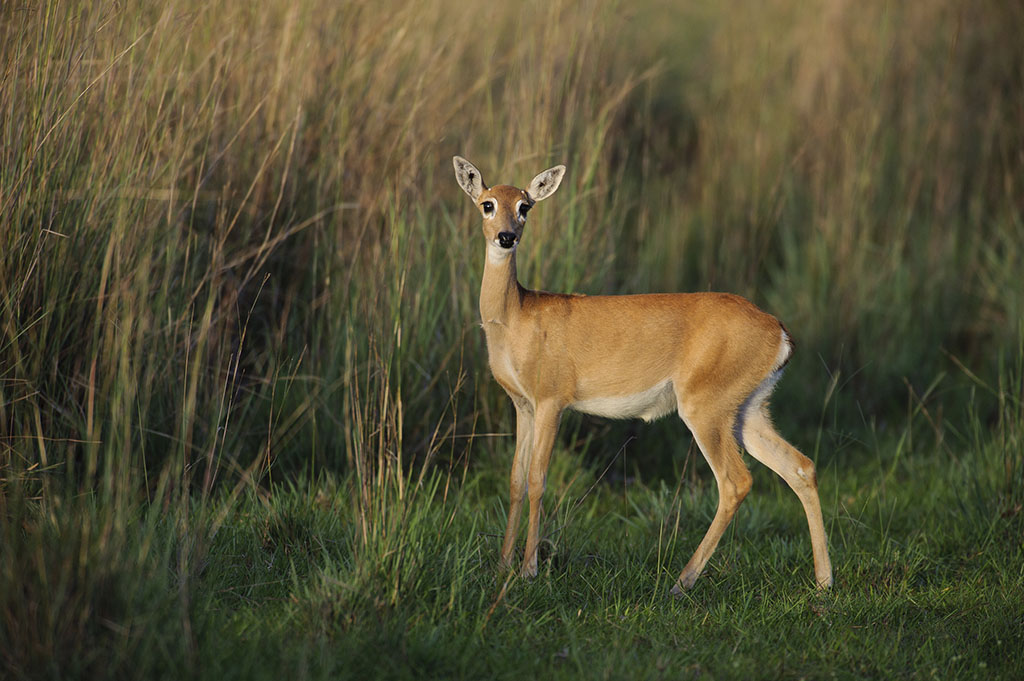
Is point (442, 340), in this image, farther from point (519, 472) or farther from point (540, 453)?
point (540, 453)

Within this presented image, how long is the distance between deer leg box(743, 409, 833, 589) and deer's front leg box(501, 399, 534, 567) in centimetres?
104

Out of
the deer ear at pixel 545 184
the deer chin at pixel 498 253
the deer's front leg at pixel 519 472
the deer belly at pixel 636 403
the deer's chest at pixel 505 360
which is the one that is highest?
the deer ear at pixel 545 184

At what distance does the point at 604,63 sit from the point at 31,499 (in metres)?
4.49

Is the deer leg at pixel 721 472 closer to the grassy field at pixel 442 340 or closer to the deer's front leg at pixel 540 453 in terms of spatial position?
the grassy field at pixel 442 340

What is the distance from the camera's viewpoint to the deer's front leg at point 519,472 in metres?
4.81

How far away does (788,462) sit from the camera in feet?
16.7

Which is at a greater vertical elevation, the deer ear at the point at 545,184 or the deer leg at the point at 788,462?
the deer ear at the point at 545,184

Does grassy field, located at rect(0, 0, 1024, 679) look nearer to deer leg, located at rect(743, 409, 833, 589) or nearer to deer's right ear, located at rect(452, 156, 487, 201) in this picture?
deer leg, located at rect(743, 409, 833, 589)

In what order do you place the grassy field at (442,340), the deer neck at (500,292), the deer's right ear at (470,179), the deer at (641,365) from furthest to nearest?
1. the deer's right ear at (470,179)
2. the deer neck at (500,292)
3. the deer at (641,365)
4. the grassy field at (442,340)

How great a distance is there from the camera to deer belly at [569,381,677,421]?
503cm

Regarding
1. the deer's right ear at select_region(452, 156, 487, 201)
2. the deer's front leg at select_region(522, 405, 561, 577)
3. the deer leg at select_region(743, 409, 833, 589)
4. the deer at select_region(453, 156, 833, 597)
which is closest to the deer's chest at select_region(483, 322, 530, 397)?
the deer at select_region(453, 156, 833, 597)

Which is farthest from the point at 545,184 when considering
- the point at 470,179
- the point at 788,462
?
the point at 788,462

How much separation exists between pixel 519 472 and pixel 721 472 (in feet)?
3.08

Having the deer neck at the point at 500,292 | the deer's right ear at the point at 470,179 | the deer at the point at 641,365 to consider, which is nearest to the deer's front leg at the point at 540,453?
the deer at the point at 641,365
